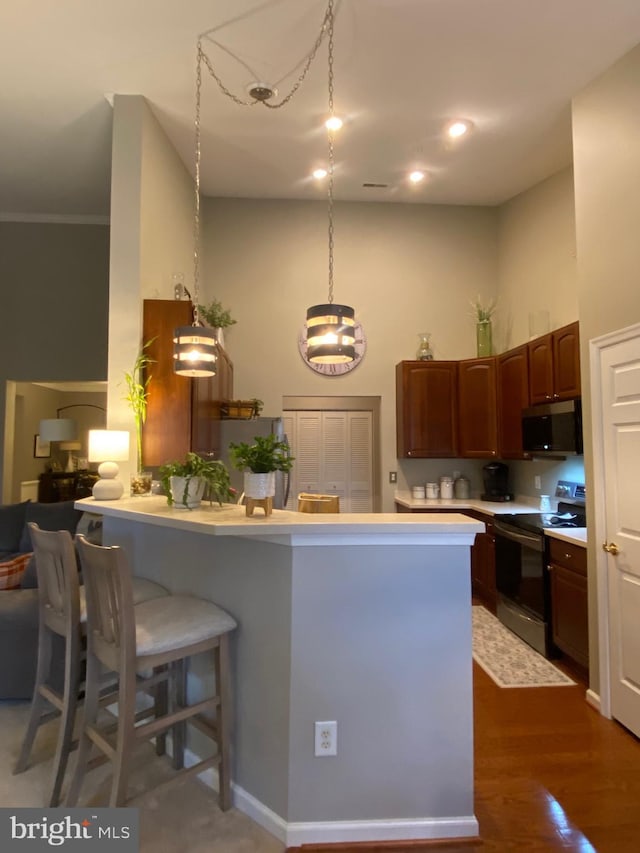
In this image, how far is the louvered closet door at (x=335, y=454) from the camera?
16.7ft

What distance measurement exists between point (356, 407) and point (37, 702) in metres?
3.76

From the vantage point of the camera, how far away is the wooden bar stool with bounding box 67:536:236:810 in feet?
5.39

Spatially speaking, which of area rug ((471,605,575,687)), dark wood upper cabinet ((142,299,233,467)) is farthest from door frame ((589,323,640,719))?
dark wood upper cabinet ((142,299,233,467))

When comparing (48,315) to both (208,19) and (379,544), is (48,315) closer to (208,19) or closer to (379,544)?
(208,19)

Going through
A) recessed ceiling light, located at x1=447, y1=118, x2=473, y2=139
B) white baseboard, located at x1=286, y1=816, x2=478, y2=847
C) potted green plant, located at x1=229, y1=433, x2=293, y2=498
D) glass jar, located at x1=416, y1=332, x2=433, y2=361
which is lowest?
white baseboard, located at x1=286, y1=816, x2=478, y2=847

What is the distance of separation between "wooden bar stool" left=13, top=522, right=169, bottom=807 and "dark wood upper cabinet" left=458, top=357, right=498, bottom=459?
3469 millimetres

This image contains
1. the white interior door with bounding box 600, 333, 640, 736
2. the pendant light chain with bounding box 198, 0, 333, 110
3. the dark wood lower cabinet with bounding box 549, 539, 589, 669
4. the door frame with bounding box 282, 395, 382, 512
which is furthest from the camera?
the door frame with bounding box 282, 395, 382, 512

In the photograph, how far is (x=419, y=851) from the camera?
5.57 ft

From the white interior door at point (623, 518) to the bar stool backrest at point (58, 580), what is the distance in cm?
276

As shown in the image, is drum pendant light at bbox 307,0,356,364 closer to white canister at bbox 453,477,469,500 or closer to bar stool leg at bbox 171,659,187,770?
bar stool leg at bbox 171,659,187,770

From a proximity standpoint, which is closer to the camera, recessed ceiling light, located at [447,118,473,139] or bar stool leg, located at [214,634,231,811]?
bar stool leg, located at [214,634,231,811]

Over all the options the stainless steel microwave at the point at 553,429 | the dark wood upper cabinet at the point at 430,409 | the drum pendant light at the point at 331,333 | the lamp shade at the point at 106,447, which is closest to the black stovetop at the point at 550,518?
the stainless steel microwave at the point at 553,429

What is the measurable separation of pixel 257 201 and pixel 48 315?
266 centimetres

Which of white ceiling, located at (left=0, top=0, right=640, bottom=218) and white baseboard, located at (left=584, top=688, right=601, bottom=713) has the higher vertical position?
white ceiling, located at (left=0, top=0, right=640, bottom=218)
